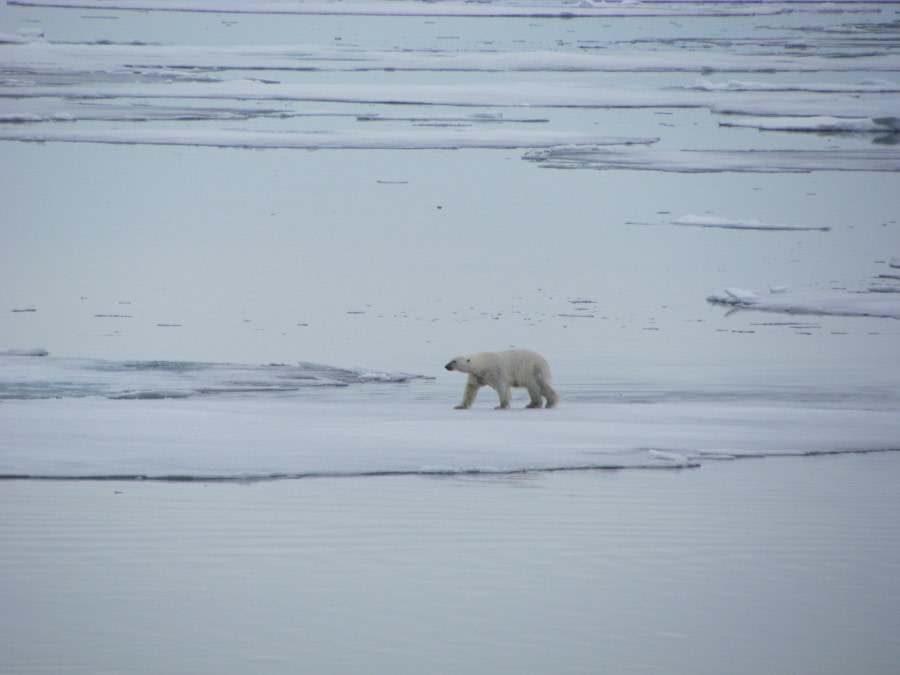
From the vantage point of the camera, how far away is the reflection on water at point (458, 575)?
13.4 ft

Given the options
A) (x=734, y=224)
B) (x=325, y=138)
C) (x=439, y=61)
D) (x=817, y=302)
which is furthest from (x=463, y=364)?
(x=439, y=61)

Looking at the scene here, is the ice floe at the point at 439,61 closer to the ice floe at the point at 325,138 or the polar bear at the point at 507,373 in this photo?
the ice floe at the point at 325,138

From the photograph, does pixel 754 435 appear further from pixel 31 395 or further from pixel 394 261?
pixel 394 261

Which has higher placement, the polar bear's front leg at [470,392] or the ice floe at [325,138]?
the ice floe at [325,138]

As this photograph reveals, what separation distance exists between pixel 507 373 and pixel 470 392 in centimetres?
21

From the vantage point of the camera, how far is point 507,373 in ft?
25.8

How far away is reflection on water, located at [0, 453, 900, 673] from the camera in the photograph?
4.10m

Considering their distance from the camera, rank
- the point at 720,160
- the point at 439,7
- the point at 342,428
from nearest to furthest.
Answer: the point at 342,428
the point at 720,160
the point at 439,7

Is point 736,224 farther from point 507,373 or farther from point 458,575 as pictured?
point 458,575

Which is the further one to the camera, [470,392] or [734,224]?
[734,224]

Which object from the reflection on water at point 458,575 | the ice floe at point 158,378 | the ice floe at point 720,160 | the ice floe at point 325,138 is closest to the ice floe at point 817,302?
the ice floe at point 158,378

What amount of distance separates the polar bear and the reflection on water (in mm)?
1710

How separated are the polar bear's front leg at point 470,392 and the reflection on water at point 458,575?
1628 mm

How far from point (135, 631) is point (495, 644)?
860mm
